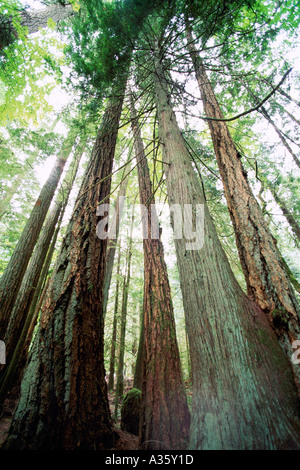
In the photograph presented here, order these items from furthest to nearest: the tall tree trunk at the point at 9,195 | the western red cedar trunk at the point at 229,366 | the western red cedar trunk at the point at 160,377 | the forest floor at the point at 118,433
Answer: the tall tree trunk at the point at 9,195 < the forest floor at the point at 118,433 < the western red cedar trunk at the point at 160,377 < the western red cedar trunk at the point at 229,366

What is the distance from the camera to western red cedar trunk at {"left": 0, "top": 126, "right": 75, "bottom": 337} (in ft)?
13.9

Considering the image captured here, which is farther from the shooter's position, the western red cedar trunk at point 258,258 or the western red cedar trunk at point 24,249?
the western red cedar trunk at point 24,249

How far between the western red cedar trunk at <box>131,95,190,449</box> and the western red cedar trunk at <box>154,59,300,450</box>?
0.82 m

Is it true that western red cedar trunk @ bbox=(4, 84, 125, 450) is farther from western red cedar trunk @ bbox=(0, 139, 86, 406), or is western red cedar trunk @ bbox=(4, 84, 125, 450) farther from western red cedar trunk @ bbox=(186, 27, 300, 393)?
western red cedar trunk @ bbox=(0, 139, 86, 406)

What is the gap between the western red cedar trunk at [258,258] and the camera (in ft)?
5.34

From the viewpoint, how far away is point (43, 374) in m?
1.74

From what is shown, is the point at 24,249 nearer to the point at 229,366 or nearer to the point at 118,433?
the point at 118,433

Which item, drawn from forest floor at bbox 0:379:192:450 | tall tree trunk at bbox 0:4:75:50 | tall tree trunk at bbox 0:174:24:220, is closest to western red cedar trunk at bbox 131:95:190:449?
forest floor at bbox 0:379:192:450

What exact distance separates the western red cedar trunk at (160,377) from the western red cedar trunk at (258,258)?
1247 mm

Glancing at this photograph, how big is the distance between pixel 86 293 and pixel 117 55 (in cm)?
435

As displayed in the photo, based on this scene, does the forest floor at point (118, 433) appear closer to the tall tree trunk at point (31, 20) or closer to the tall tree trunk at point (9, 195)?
the tall tree trunk at point (31, 20)

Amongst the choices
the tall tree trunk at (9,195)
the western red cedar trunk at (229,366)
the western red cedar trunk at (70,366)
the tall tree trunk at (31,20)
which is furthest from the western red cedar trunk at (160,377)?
the tall tree trunk at (9,195)

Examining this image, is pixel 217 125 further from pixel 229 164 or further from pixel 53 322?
pixel 53 322

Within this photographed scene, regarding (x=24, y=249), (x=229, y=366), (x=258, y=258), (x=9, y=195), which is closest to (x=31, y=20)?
(x=24, y=249)
